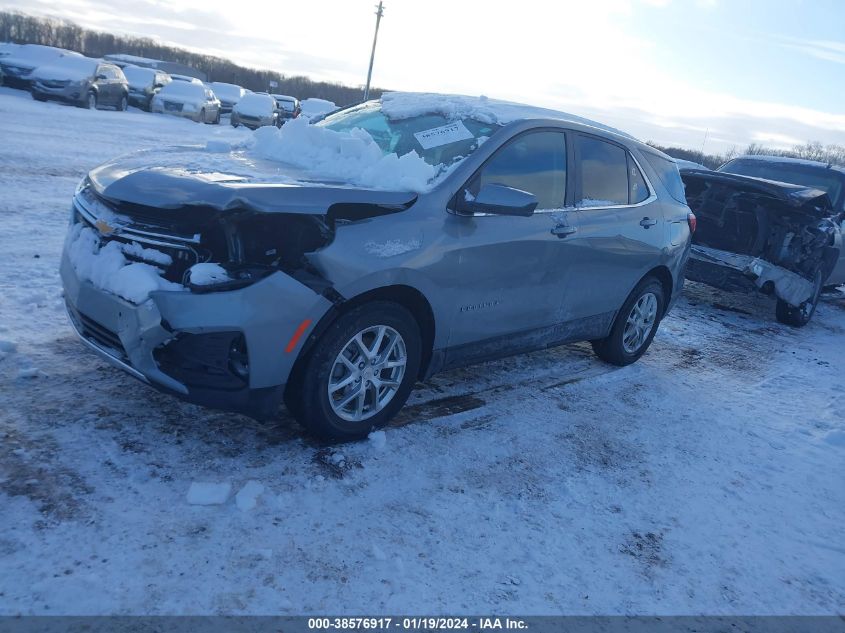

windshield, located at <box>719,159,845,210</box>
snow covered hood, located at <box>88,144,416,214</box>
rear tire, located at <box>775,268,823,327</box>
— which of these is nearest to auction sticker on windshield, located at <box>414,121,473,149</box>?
snow covered hood, located at <box>88,144,416,214</box>

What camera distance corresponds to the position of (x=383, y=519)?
10.1ft

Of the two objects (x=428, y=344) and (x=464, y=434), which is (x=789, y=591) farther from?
(x=428, y=344)

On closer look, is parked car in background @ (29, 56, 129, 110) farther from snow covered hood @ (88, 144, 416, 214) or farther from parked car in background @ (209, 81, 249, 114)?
snow covered hood @ (88, 144, 416, 214)

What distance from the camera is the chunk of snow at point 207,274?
118 inches

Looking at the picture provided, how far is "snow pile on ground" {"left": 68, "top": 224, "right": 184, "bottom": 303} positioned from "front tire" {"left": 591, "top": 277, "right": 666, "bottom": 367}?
361cm

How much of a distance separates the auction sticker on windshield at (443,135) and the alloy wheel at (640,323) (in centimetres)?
225

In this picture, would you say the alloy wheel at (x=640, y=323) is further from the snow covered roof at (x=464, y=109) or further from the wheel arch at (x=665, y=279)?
the snow covered roof at (x=464, y=109)

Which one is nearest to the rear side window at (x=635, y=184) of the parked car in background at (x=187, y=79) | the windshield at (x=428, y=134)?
the windshield at (x=428, y=134)

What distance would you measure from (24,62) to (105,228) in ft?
74.3

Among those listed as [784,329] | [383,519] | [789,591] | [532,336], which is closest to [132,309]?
[383,519]

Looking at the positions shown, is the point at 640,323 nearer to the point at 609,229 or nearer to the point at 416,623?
the point at 609,229

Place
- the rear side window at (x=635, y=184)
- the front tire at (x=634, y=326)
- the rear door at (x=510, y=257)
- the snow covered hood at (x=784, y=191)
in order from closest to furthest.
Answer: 1. the rear door at (x=510, y=257)
2. the rear side window at (x=635, y=184)
3. the front tire at (x=634, y=326)
4. the snow covered hood at (x=784, y=191)

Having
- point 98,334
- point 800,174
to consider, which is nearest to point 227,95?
point 800,174

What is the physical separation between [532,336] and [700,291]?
605 cm
